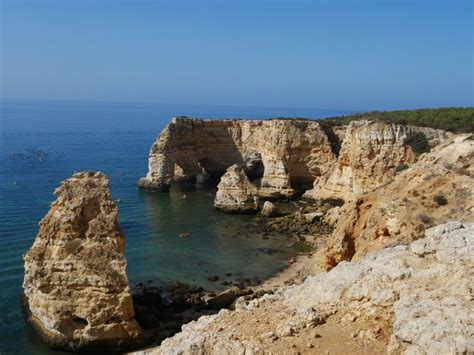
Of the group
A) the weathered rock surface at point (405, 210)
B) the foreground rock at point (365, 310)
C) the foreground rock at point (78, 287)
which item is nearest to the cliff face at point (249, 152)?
the weathered rock surface at point (405, 210)

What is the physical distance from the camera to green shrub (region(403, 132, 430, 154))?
43.6 metres

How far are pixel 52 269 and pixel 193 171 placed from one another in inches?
1653

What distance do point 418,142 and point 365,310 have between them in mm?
38331

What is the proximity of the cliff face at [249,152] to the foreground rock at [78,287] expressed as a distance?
109 feet

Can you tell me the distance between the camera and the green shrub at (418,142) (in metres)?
43.6

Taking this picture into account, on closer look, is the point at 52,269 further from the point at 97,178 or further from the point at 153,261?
the point at 153,261

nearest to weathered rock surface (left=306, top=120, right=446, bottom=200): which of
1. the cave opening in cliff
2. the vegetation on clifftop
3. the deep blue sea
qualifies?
the vegetation on clifftop

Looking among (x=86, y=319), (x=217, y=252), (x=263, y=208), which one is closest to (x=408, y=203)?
(x=86, y=319)

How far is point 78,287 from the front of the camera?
20422 millimetres

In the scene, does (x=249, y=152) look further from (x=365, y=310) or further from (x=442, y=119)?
(x=365, y=310)

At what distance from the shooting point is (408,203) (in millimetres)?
17859

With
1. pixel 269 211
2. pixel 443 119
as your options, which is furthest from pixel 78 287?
pixel 443 119

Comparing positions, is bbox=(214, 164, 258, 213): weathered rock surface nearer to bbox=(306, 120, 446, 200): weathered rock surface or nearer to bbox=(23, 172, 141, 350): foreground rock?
bbox=(306, 120, 446, 200): weathered rock surface

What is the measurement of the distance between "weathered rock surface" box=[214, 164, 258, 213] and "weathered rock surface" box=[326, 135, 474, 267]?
25.4m
